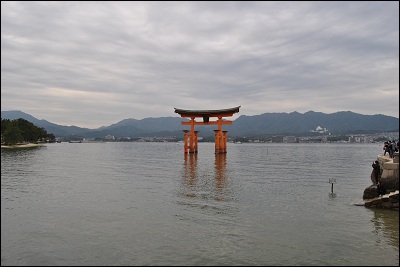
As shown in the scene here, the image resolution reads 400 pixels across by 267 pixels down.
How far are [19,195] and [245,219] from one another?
14182mm

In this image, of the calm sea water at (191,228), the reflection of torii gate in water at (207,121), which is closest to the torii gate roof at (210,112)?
the reflection of torii gate in water at (207,121)

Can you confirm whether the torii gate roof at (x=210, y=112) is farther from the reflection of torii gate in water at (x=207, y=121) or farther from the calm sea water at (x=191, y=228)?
the calm sea water at (x=191, y=228)

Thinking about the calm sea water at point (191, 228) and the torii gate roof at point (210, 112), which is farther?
the torii gate roof at point (210, 112)

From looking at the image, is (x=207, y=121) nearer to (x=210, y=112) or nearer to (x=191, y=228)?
(x=210, y=112)

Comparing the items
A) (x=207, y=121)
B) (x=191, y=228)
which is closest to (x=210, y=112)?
(x=207, y=121)

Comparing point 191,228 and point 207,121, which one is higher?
point 207,121

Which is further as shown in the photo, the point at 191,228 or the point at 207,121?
the point at 207,121

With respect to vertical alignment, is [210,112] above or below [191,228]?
above

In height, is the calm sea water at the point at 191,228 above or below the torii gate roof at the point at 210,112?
below

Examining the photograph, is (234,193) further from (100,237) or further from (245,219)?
(100,237)

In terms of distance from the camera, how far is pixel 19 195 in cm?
1953

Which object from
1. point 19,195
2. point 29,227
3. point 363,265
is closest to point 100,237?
point 29,227

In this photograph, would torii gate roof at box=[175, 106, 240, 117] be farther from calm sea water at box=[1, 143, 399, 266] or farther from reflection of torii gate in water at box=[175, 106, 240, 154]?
calm sea water at box=[1, 143, 399, 266]

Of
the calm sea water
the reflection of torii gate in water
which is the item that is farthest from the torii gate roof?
the calm sea water
